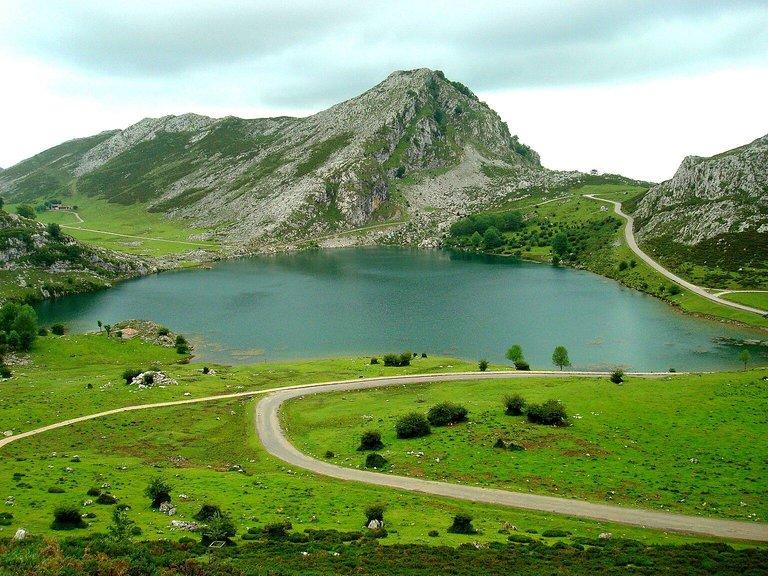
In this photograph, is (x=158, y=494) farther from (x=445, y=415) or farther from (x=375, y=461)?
(x=445, y=415)

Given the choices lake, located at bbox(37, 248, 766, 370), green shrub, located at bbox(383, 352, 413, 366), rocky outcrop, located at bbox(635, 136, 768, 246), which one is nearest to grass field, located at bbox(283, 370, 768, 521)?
green shrub, located at bbox(383, 352, 413, 366)

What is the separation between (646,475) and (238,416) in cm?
4659

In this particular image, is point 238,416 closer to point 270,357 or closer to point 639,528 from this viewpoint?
point 270,357

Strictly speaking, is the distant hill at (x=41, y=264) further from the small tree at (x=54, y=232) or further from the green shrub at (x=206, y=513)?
the green shrub at (x=206, y=513)

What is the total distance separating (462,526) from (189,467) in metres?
29.3

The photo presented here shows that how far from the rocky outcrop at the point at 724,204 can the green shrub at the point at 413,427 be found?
150m

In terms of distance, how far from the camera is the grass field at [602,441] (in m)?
43.3

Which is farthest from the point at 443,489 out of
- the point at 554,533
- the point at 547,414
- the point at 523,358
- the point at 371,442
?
the point at 523,358

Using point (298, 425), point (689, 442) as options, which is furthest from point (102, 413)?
point (689, 442)

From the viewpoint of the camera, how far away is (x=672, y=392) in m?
63.8

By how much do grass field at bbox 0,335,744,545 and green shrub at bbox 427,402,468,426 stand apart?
15.3m

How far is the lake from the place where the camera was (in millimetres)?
106125

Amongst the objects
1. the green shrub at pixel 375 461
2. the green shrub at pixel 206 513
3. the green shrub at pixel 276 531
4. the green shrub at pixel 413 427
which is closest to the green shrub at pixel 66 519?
the green shrub at pixel 206 513

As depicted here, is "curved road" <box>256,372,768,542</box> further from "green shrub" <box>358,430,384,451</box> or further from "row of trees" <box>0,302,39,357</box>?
"row of trees" <box>0,302,39,357</box>
